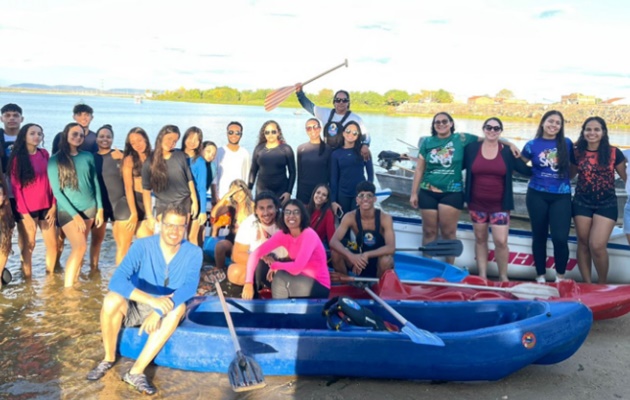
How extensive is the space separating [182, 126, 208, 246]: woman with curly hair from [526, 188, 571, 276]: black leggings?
10.9 ft

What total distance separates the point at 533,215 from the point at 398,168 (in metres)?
8.13

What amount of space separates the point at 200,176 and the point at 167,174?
533 mm

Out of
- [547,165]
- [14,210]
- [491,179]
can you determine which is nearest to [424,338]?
[491,179]

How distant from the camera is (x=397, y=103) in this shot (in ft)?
285

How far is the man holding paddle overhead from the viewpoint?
5.79 metres

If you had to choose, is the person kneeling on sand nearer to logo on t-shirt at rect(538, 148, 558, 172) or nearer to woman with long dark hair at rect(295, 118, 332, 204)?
woman with long dark hair at rect(295, 118, 332, 204)

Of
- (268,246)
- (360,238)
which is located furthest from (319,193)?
(268,246)

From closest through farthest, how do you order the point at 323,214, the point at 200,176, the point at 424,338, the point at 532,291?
the point at 424,338 < the point at 532,291 < the point at 323,214 < the point at 200,176

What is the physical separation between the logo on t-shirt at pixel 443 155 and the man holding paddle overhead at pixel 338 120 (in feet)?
2.41

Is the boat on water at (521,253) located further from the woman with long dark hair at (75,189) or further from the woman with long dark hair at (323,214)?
the woman with long dark hair at (75,189)

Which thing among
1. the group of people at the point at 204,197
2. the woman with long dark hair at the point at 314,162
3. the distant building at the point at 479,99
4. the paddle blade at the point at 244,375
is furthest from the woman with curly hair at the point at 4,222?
the distant building at the point at 479,99

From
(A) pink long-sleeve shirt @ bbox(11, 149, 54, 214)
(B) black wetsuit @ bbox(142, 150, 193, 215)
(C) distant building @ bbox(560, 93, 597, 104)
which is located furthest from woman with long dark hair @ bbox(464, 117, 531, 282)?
(C) distant building @ bbox(560, 93, 597, 104)

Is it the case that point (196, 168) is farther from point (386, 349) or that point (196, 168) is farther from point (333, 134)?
point (386, 349)

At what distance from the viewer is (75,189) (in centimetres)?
511
